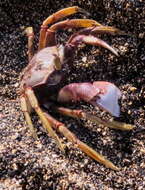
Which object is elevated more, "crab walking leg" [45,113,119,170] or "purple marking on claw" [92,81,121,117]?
"purple marking on claw" [92,81,121,117]

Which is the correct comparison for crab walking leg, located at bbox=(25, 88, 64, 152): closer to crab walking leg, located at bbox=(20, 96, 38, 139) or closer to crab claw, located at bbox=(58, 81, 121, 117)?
crab walking leg, located at bbox=(20, 96, 38, 139)

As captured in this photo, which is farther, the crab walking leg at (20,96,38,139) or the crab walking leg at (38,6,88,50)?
the crab walking leg at (38,6,88,50)

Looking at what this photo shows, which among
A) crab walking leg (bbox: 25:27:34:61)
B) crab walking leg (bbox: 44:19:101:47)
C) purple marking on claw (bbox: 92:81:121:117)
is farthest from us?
crab walking leg (bbox: 25:27:34:61)

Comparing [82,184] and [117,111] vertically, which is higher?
[117,111]

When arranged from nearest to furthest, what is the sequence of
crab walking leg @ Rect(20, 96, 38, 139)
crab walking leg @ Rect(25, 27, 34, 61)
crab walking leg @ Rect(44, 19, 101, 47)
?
1. crab walking leg @ Rect(20, 96, 38, 139)
2. crab walking leg @ Rect(44, 19, 101, 47)
3. crab walking leg @ Rect(25, 27, 34, 61)

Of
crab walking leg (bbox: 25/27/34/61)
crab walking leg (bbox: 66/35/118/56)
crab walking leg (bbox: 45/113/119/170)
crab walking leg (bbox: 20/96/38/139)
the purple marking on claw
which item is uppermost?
crab walking leg (bbox: 66/35/118/56)

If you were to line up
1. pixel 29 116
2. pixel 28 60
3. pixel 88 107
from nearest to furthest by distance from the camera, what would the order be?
pixel 29 116 < pixel 88 107 < pixel 28 60

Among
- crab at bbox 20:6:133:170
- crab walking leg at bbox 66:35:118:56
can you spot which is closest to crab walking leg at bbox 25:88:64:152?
crab at bbox 20:6:133:170

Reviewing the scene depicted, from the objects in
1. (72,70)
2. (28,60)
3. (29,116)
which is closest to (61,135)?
(29,116)

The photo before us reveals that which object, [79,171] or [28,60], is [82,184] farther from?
[28,60]
